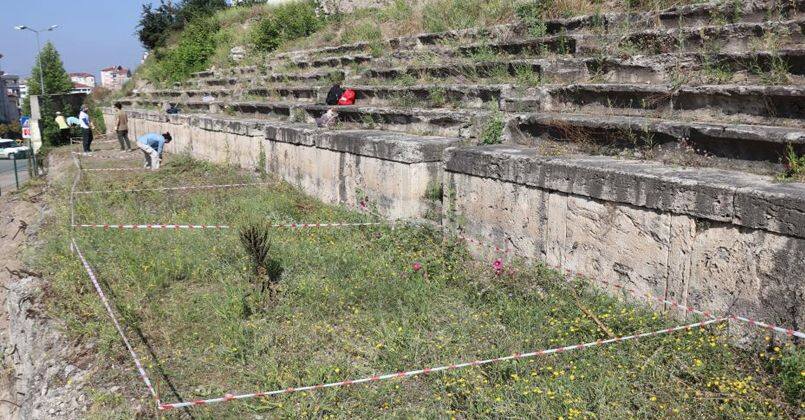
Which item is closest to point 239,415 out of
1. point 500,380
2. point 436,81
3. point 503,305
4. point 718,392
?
point 500,380

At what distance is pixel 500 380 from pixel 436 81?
5907 millimetres

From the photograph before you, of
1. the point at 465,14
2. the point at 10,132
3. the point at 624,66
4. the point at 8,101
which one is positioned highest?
the point at 8,101

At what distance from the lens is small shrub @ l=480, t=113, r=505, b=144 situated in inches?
252

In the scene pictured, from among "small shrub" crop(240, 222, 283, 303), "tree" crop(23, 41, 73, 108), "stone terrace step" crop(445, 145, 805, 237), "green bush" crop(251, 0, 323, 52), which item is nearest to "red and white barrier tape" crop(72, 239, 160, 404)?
"small shrub" crop(240, 222, 283, 303)

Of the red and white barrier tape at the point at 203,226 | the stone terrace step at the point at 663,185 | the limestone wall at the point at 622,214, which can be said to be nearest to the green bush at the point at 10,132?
the red and white barrier tape at the point at 203,226

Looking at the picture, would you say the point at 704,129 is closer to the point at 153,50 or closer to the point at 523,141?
the point at 523,141

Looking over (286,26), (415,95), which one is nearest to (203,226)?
(415,95)

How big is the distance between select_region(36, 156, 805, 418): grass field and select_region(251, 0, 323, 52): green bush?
43.0 ft

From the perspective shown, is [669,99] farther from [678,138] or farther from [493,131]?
[493,131]

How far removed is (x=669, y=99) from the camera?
5.66m

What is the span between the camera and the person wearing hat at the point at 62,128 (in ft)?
78.0

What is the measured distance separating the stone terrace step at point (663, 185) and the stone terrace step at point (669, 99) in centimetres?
94

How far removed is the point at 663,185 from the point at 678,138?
1010 mm

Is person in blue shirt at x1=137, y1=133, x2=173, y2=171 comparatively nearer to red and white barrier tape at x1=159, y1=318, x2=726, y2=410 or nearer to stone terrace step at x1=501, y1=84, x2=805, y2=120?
Answer: stone terrace step at x1=501, y1=84, x2=805, y2=120
